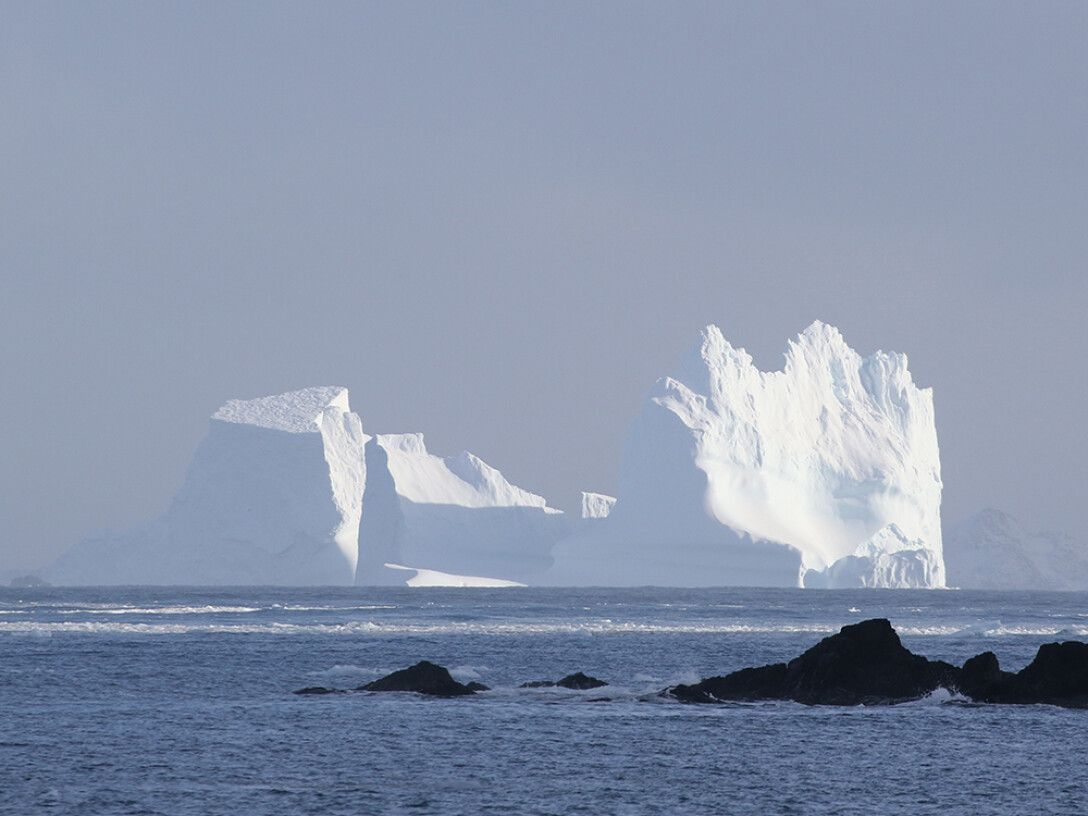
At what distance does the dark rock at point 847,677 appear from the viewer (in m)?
28.6

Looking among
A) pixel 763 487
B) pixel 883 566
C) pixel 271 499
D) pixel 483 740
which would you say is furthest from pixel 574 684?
pixel 271 499

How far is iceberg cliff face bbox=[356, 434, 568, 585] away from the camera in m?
86.5

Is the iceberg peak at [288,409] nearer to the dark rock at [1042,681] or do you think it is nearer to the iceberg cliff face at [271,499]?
the iceberg cliff face at [271,499]

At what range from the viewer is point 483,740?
76.0ft

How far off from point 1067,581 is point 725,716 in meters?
172

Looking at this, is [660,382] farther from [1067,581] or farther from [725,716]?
[1067,581]

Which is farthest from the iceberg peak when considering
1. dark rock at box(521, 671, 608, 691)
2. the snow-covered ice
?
dark rock at box(521, 671, 608, 691)

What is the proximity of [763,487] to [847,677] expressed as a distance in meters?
51.2

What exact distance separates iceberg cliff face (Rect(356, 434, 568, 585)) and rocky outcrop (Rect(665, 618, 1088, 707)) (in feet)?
187

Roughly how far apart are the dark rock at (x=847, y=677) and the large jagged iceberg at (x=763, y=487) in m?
48.2

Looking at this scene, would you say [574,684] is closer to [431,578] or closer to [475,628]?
[475,628]

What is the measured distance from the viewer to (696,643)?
4325cm

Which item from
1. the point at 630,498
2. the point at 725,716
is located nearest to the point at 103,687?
the point at 725,716

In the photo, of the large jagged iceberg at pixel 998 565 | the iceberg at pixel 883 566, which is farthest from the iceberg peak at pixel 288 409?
the large jagged iceberg at pixel 998 565
